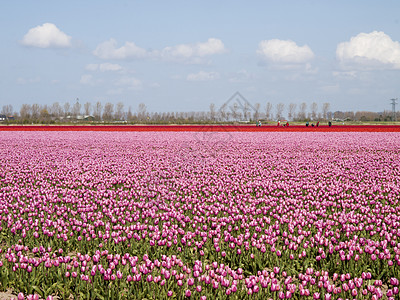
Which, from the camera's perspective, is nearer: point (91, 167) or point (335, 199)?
point (335, 199)

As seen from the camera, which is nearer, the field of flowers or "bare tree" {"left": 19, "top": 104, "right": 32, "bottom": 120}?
the field of flowers

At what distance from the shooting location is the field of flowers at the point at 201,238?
190 inches

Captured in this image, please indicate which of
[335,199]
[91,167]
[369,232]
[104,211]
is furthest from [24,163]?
[369,232]

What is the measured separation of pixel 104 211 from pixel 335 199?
19.6 feet

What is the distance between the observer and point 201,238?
6.89m

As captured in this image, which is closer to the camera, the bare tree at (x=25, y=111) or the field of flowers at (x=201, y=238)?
the field of flowers at (x=201, y=238)

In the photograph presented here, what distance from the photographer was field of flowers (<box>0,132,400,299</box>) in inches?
190

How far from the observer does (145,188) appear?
10.9 metres

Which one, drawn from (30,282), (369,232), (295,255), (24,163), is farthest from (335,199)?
(24,163)

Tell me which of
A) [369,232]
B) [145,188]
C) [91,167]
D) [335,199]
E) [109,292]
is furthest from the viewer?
[91,167]

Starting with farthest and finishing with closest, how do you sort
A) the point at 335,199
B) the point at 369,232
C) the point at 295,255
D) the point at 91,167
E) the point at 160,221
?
1. the point at 91,167
2. the point at 335,199
3. the point at 160,221
4. the point at 369,232
5. the point at 295,255

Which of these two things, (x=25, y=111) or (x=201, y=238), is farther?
(x=25, y=111)

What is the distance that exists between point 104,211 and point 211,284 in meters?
3.94

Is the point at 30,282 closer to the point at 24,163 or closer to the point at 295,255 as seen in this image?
the point at 295,255
